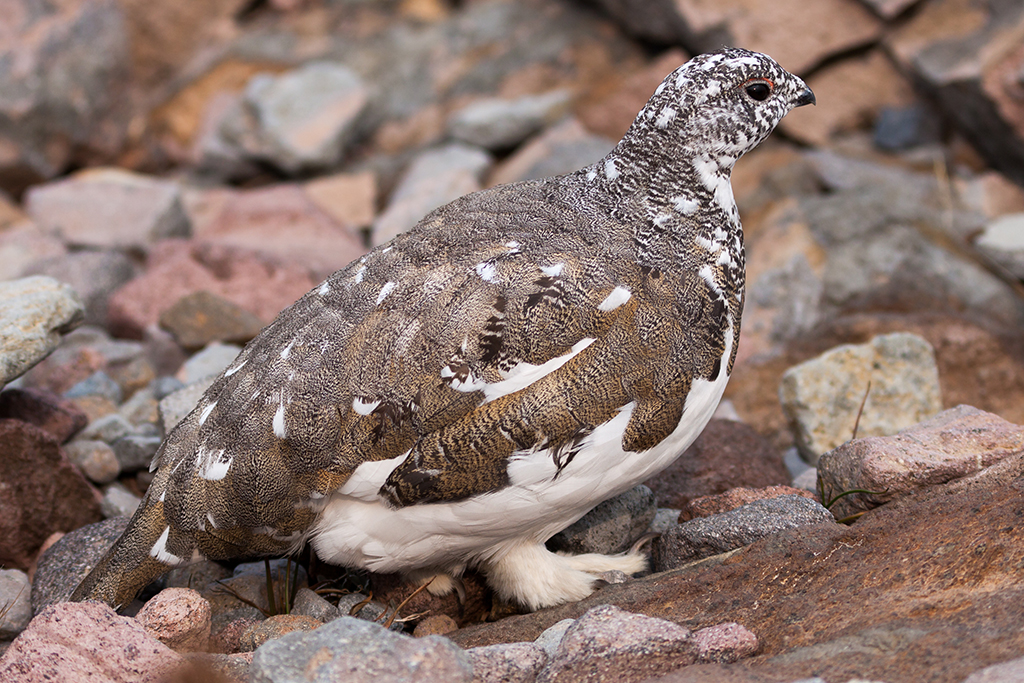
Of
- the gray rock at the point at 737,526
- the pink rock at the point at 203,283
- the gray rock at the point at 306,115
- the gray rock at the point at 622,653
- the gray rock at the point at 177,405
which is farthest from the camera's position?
the gray rock at the point at 306,115

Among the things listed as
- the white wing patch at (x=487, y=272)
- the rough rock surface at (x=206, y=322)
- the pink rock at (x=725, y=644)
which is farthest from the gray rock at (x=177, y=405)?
the pink rock at (x=725, y=644)

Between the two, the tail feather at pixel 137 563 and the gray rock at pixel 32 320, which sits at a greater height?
the gray rock at pixel 32 320

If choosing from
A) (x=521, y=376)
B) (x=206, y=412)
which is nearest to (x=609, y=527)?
(x=521, y=376)

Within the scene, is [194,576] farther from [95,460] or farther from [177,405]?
[95,460]

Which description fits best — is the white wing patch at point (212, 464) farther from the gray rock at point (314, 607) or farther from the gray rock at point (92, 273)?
the gray rock at point (92, 273)

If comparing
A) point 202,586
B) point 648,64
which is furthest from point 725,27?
point 202,586

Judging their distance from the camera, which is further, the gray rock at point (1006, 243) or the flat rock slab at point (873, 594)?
the gray rock at point (1006, 243)

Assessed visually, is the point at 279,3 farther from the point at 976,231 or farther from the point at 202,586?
the point at 202,586
